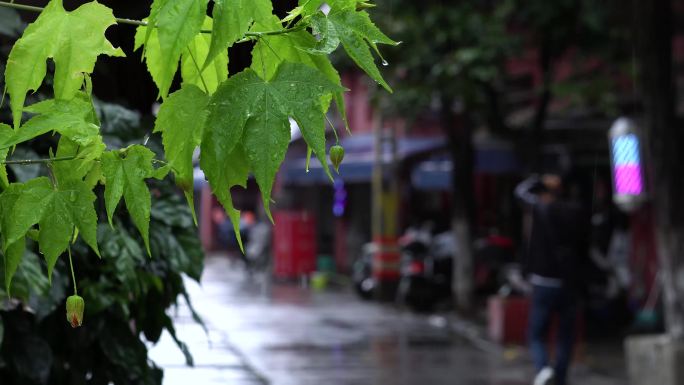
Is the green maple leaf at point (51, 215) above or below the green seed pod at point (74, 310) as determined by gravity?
above

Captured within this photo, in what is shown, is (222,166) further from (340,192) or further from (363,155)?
(340,192)

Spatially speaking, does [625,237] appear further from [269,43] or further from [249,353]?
[269,43]

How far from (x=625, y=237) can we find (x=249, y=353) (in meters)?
7.40


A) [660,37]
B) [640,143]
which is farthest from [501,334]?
[660,37]

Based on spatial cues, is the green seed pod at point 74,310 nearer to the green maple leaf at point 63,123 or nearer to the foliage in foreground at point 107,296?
the green maple leaf at point 63,123

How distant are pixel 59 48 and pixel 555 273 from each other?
27.9ft

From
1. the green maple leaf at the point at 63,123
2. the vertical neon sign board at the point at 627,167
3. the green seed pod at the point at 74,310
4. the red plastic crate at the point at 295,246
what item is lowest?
the red plastic crate at the point at 295,246

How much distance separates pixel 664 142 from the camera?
1059cm

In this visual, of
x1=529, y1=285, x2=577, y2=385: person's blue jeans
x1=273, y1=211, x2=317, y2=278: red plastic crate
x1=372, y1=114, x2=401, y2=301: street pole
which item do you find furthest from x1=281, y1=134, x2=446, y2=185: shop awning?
x1=529, y1=285, x2=577, y2=385: person's blue jeans

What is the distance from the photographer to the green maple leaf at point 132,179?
1.95m

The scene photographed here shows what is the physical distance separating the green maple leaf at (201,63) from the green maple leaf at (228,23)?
199mm

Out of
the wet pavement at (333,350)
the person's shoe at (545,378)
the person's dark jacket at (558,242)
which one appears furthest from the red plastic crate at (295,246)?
the person's shoe at (545,378)

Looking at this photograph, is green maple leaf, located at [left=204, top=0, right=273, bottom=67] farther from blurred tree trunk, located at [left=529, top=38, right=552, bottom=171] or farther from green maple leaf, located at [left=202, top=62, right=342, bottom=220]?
blurred tree trunk, located at [left=529, top=38, right=552, bottom=171]

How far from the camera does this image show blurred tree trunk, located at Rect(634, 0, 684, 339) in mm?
10555
